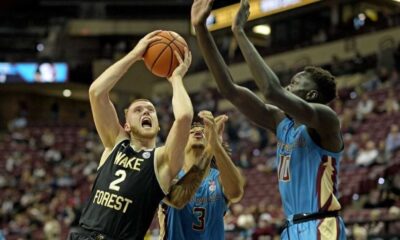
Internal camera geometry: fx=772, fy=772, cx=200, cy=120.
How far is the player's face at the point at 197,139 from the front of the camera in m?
5.96

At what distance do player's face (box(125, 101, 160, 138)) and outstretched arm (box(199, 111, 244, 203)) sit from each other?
531mm

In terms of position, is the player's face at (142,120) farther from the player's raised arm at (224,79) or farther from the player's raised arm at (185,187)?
the player's raised arm at (224,79)

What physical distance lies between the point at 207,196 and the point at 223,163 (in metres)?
0.31

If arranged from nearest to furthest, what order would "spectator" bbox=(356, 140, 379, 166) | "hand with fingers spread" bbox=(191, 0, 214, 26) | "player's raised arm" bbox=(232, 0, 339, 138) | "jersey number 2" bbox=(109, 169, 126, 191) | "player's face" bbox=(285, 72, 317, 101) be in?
"player's raised arm" bbox=(232, 0, 339, 138) → "hand with fingers spread" bbox=(191, 0, 214, 26) → "player's face" bbox=(285, 72, 317, 101) → "jersey number 2" bbox=(109, 169, 126, 191) → "spectator" bbox=(356, 140, 379, 166)

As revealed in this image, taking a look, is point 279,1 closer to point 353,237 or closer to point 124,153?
point 353,237

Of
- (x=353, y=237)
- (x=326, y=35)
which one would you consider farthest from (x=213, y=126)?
(x=326, y=35)

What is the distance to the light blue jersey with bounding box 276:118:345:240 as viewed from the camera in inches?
177

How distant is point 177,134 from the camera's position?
16.6 feet

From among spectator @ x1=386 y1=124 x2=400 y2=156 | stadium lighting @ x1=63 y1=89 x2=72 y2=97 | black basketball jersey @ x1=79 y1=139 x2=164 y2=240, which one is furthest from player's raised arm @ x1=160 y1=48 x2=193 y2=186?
stadium lighting @ x1=63 y1=89 x2=72 y2=97

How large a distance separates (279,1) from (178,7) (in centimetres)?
1967

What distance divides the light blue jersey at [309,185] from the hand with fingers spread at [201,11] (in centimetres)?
92

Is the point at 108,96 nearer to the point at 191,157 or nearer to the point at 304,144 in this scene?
the point at 191,157

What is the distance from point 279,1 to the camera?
12.5 m

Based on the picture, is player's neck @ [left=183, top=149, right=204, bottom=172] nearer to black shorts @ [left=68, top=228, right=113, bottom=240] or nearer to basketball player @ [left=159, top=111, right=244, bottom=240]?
basketball player @ [left=159, top=111, right=244, bottom=240]
